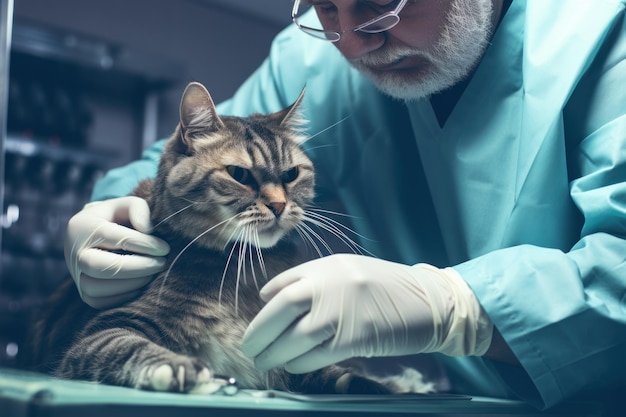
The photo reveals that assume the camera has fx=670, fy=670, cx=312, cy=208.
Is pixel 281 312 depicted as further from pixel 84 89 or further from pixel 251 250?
pixel 84 89

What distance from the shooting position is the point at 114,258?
106 cm

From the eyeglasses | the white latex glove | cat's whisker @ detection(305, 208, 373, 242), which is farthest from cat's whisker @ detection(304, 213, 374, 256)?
the eyeglasses

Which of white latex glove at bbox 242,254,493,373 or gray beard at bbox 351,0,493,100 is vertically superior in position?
gray beard at bbox 351,0,493,100

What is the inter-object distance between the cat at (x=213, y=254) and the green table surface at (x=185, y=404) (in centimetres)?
14

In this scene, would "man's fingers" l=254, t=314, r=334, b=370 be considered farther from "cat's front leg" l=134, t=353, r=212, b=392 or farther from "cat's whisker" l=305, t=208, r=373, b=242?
"cat's whisker" l=305, t=208, r=373, b=242

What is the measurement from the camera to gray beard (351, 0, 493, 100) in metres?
1.23

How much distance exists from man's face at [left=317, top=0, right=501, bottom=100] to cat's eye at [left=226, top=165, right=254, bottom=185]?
0.34 meters

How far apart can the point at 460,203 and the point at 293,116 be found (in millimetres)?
350

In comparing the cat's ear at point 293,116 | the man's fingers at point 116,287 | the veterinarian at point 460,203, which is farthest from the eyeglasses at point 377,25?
the man's fingers at point 116,287

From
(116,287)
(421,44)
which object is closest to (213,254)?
(116,287)

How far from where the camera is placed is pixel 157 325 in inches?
38.4

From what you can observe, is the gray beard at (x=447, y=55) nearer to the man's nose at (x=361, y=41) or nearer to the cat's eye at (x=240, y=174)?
the man's nose at (x=361, y=41)

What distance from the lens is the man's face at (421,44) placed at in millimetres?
1199

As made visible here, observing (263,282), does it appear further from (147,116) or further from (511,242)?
(147,116)
